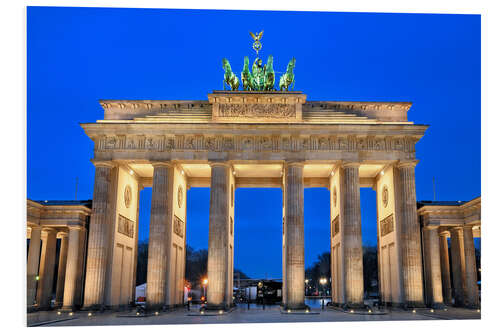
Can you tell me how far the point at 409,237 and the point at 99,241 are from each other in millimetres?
25604

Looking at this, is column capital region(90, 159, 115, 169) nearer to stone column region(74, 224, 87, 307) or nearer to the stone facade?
the stone facade

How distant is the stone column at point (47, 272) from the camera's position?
43.7 m

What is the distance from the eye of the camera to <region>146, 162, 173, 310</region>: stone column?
38.8 meters

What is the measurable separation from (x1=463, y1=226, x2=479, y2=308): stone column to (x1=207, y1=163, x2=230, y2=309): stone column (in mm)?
21599

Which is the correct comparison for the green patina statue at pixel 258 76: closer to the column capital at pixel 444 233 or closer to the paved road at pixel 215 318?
the paved road at pixel 215 318

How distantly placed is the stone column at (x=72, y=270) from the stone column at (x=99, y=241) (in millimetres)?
2225

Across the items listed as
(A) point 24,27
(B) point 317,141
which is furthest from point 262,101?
(A) point 24,27

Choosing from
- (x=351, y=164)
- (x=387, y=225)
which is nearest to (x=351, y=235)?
(x=387, y=225)

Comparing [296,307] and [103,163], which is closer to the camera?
[296,307]

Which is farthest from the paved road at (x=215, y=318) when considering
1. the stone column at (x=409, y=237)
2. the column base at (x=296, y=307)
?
the column base at (x=296, y=307)

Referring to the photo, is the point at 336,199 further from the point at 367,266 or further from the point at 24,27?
the point at 367,266

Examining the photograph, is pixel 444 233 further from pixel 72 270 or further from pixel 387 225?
pixel 72 270

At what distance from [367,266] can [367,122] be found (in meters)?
61.5

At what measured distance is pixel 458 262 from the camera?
46.6 meters
